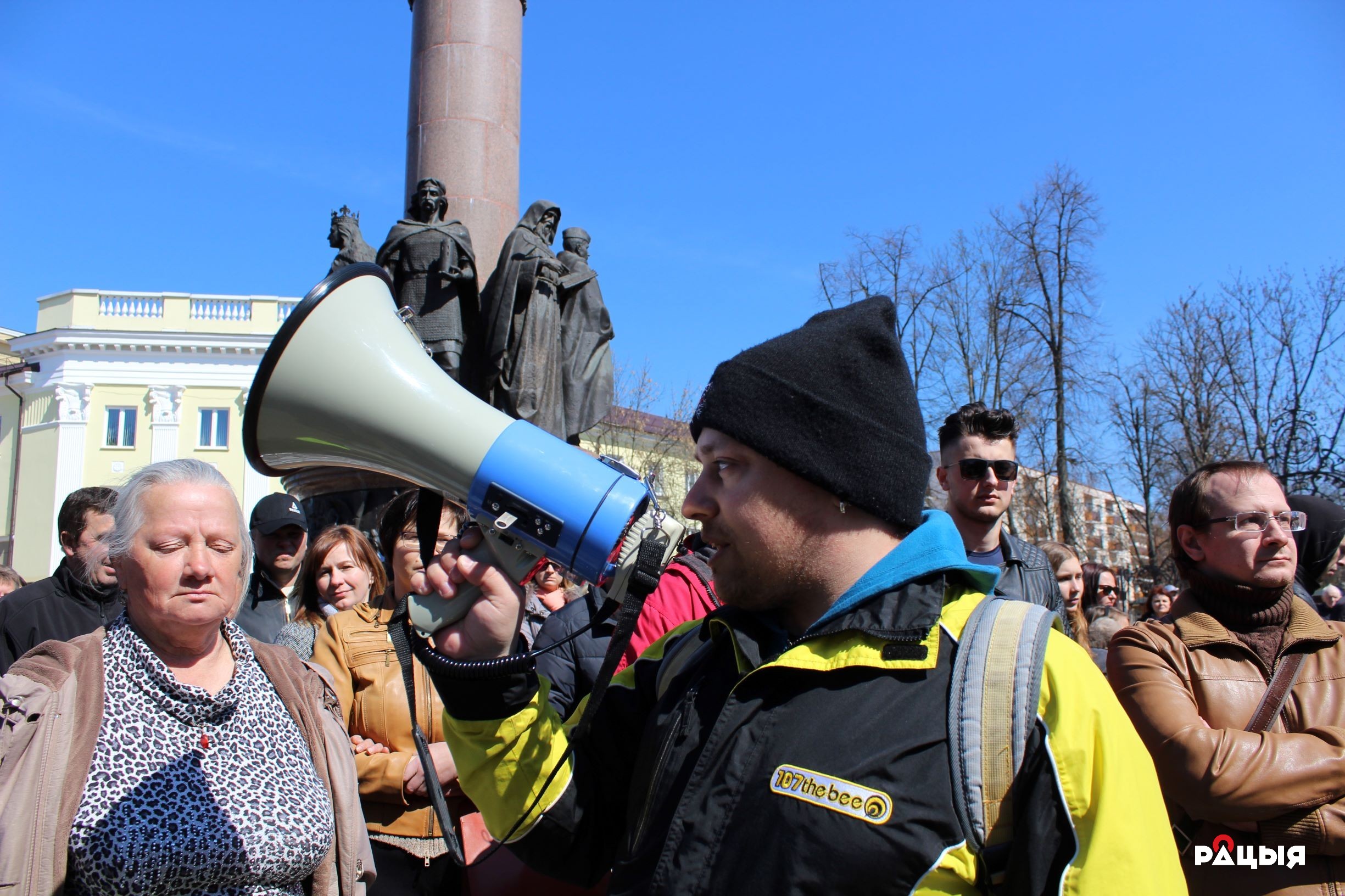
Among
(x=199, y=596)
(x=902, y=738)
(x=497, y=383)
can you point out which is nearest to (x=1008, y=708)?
(x=902, y=738)

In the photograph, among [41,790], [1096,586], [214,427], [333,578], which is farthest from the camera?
[214,427]

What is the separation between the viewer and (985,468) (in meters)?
3.42

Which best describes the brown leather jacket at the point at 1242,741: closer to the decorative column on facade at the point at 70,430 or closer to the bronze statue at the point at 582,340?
the bronze statue at the point at 582,340

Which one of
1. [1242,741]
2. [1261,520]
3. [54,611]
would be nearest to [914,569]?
[1242,741]

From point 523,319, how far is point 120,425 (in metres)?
29.4

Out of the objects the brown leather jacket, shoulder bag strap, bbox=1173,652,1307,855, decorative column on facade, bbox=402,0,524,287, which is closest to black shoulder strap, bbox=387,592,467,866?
the brown leather jacket

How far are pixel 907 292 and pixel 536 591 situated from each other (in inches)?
702

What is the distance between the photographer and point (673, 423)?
90.6 feet

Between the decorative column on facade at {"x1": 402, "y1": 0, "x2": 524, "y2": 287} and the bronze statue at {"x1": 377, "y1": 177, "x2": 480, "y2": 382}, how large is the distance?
439 mm

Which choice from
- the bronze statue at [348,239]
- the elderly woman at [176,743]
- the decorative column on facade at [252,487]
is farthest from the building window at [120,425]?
the elderly woman at [176,743]

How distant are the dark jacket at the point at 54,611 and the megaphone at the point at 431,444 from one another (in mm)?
2015

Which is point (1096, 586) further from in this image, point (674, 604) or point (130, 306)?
point (130, 306)

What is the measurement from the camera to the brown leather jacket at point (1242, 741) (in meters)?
2.16

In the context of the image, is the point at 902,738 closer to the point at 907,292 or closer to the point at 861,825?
the point at 861,825
